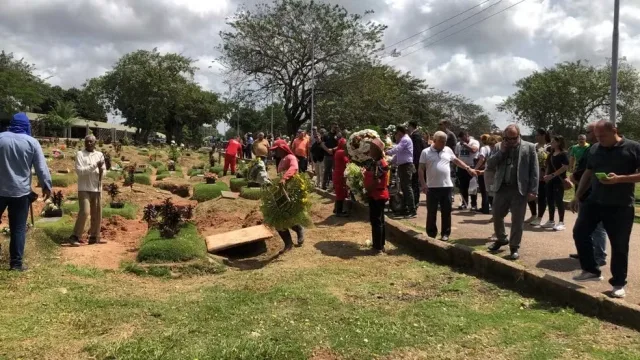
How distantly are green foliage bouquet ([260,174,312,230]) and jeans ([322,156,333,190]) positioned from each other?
4.87m

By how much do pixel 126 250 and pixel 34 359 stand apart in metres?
4.24

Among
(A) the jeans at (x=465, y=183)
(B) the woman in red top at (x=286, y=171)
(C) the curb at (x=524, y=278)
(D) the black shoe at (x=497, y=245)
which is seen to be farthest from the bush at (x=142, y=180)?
(D) the black shoe at (x=497, y=245)

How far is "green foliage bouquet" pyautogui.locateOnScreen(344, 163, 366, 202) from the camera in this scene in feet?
26.0

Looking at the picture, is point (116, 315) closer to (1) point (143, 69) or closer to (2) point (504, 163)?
(2) point (504, 163)

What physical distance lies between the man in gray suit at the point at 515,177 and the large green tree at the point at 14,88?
37.5 metres

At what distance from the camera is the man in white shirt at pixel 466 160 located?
10297 millimetres

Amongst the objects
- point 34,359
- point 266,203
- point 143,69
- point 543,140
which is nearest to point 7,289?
point 34,359

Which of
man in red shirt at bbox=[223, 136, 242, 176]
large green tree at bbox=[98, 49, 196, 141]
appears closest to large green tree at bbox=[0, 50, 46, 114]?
large green tree at bbox=[98, 49, 196, 141]

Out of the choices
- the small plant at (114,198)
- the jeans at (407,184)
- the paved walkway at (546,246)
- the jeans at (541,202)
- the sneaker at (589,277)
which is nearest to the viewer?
the sneaker at (589,277)

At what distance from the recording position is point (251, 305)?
4887mm

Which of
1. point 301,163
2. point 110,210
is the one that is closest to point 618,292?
point 110,210

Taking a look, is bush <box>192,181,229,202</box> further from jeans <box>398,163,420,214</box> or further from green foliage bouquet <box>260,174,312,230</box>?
green foliage bouquet <box>260,174,312,230</box>

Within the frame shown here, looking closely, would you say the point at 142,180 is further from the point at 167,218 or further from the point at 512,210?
the point at 512,210

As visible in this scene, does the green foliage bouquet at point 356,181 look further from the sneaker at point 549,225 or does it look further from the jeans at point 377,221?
the sneaker at point 549,225
